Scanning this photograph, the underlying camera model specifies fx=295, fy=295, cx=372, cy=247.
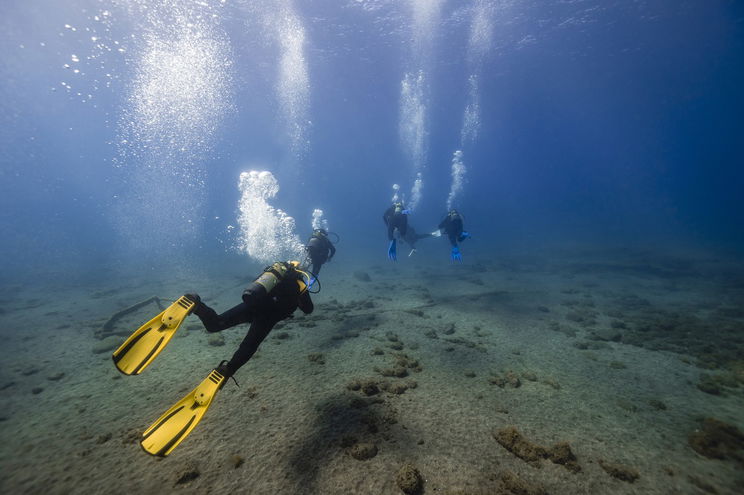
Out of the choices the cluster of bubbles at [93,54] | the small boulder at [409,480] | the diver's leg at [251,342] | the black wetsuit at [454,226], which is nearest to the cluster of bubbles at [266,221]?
the black wetsuit at [454,226]

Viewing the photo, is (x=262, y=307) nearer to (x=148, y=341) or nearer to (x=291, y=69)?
(x=148, y=341)

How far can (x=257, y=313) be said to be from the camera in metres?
4.40

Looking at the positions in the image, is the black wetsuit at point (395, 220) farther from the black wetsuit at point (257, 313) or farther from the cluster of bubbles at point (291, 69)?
the cluster of bubbles at point (291, 69)

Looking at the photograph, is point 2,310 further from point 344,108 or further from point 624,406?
point 344,108

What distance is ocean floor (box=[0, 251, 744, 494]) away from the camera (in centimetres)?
305

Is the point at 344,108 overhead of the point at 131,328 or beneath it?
overhead

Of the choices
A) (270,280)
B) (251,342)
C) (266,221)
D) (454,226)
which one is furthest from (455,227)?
(266,221)

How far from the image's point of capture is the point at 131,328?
919 centimetres

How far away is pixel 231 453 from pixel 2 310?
57.7ft

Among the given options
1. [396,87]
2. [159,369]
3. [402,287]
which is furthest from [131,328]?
[396,87]

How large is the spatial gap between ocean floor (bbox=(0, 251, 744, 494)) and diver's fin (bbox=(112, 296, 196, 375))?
3.72 feet

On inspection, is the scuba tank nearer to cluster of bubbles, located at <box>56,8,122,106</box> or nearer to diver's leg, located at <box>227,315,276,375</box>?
diver's leg, located at <box>227,315,276,375</box>

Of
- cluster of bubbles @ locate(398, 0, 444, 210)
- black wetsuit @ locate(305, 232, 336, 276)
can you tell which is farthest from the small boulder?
cluster of bubbles @ locate(398, 0, 444, 210)

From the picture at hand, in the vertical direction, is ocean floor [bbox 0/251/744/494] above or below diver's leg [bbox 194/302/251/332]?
below
